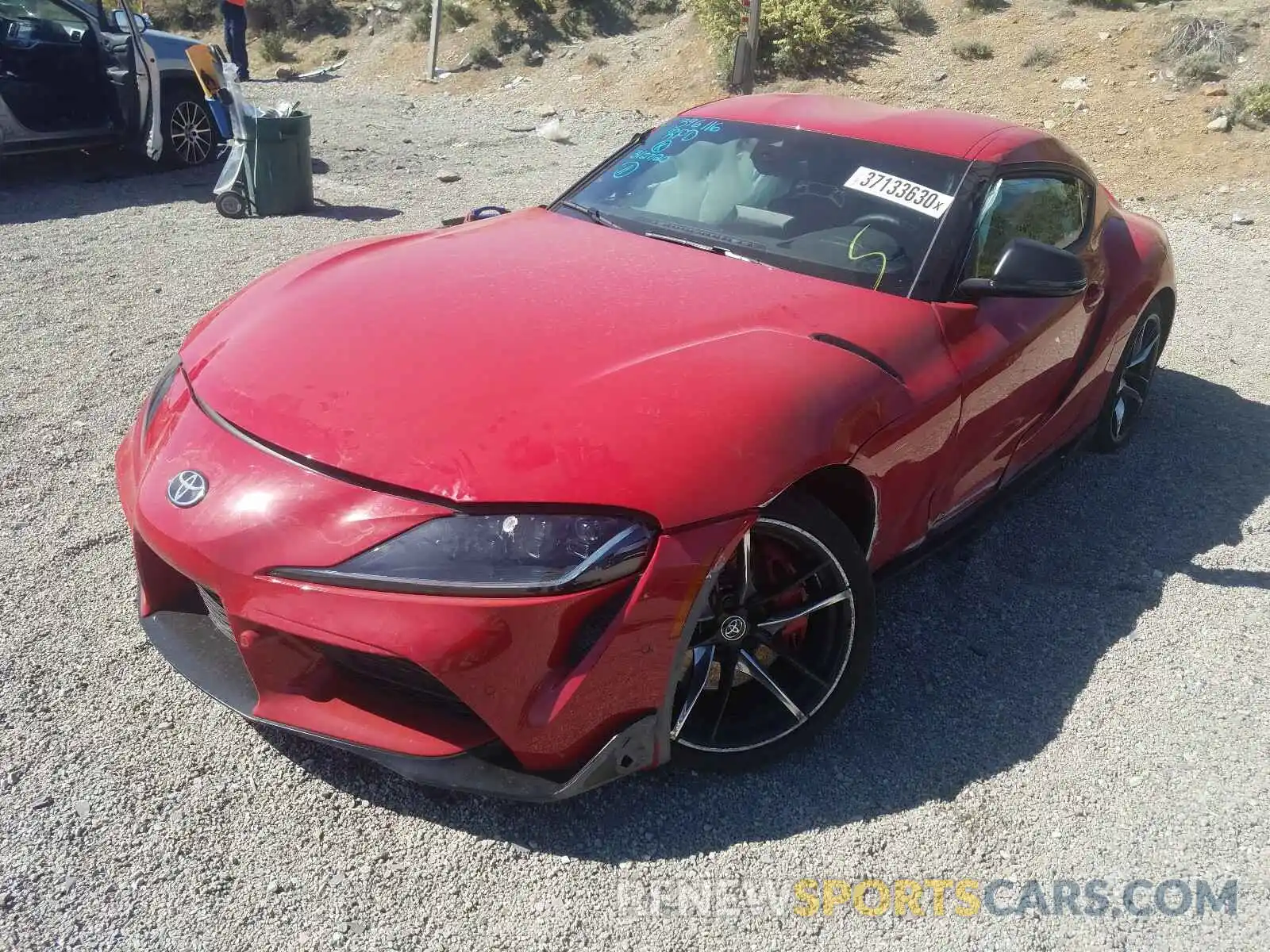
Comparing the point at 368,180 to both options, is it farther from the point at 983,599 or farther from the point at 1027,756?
the point at 1027,756

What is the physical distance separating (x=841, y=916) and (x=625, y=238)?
210cm

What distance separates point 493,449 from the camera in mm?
2189

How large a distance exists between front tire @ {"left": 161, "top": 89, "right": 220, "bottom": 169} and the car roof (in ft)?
21.0

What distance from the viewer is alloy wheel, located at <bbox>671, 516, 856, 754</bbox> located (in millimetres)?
2406

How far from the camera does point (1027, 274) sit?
3031mm

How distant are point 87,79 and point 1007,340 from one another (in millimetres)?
7852

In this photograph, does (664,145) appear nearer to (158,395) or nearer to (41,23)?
(158,395)

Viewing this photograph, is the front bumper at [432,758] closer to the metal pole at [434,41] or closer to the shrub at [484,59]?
the metal pole at [434,41]

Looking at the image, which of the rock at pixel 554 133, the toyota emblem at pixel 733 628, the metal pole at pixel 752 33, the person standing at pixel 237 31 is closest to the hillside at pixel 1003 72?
the rock at pixel 554 133

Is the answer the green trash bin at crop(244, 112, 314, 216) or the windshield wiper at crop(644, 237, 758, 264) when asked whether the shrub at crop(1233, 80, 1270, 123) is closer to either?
the green trash bin at crop(244, 112, 314, 216)

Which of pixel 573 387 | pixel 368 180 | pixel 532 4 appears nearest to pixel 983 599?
pixel 573 387

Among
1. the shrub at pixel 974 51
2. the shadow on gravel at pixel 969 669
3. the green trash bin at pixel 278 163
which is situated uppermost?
the shadow on gravel at pixel 969 669

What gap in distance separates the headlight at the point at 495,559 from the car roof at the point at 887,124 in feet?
6.80

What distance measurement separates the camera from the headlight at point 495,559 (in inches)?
80.7
